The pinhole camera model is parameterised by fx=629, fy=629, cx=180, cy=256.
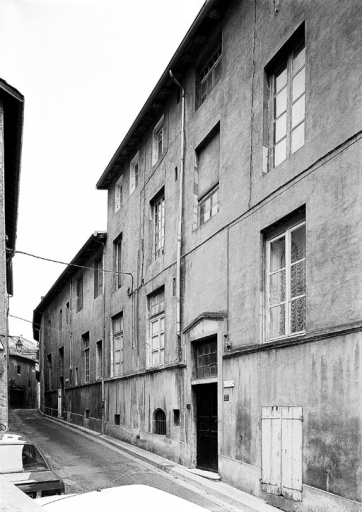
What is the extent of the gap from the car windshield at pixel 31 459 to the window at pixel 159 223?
8.65m

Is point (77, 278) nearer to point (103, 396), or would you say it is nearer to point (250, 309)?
point (103, 396)

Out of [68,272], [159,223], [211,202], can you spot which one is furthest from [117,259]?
[211,202]

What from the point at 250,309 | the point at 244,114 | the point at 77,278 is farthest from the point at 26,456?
the point at 77,278

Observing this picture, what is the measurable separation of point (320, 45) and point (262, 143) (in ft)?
7.26

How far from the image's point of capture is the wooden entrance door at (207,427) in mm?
12992

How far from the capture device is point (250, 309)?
11.3 metres

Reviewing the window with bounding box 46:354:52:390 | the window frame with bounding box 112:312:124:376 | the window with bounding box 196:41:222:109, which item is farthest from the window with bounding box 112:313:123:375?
the window with bounding box 46:354:52:390

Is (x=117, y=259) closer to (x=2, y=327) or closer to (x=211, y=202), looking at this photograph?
(x=2, y=327)

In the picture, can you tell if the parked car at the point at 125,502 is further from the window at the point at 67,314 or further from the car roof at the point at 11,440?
the window at the point at 67,314

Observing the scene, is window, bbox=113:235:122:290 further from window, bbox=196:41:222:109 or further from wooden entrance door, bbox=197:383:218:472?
wooden entrance door, bbox=197:383:218:472

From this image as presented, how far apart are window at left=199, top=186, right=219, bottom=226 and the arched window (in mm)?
5211

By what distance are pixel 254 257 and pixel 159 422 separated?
22.8ft

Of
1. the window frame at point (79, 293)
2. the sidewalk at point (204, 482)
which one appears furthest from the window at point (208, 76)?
the window frame at point (79, 293)

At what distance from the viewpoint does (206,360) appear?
44.7 ft
